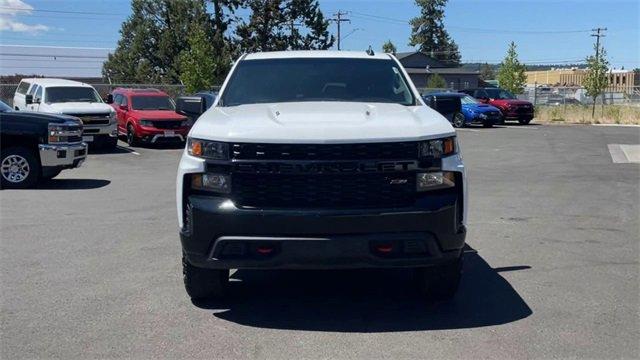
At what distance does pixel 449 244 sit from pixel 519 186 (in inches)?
324

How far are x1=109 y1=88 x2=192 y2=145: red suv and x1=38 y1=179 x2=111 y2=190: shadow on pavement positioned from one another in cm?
755

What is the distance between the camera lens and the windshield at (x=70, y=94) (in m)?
20.4

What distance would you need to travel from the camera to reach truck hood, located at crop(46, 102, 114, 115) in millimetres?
19578

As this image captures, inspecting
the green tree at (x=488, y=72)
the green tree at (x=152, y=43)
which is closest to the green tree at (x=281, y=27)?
the green tree at (x=152, y=43)

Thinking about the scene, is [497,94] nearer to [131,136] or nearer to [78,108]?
[131,136]

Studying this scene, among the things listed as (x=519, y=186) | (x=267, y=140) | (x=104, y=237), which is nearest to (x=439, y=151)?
(x=267, y=140)

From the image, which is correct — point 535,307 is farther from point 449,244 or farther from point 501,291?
point 449,244

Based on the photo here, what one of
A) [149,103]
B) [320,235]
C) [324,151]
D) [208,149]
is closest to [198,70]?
[149,103]

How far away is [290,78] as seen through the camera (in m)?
6.39

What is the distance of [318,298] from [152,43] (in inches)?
2590

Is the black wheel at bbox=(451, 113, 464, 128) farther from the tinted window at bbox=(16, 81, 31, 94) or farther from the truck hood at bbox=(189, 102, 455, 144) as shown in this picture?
the truck hood at bbox=(189, 102, 455, 144)

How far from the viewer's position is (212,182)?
4.87 m

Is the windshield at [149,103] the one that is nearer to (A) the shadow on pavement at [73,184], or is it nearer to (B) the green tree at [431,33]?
(A) the shadow on pavement at [73,184]

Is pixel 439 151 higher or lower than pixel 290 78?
lower
